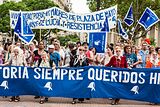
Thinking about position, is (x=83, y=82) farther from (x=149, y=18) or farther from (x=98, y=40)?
(x=149, y=18)

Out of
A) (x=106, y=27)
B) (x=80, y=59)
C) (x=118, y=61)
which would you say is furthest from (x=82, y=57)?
(x=106, y=27)

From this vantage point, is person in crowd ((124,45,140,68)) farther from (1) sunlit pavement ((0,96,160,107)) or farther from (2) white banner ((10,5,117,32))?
(2) white banner ((10,5,117,32))

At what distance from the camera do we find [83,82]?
41.0 feet

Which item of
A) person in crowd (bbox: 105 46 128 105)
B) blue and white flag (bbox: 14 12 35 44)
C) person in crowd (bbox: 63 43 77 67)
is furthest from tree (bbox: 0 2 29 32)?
person in crowd (bbox: 105 46 128 105)

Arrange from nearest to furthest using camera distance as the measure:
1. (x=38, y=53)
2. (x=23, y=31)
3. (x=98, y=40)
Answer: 1. (x=38, y=53)
2. (x=98, y=40)
3. (x=23, y=31)

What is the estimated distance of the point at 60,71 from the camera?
12477mm

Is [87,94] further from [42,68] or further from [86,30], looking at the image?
[86,30]

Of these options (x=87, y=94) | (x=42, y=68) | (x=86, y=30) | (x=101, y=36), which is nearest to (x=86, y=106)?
(x=87, y=94)

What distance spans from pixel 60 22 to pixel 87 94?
362 centimetres

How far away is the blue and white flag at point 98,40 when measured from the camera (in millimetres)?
13918

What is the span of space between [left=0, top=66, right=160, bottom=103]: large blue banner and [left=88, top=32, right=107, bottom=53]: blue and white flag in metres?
1.68

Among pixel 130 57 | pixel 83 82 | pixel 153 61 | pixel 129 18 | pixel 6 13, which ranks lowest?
pixel 83 82

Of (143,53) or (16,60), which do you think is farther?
(143,53)

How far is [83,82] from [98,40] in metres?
2.02
